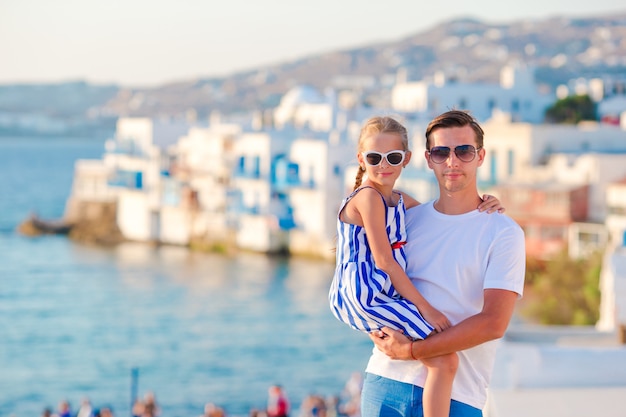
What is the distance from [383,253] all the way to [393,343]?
0.75 feet

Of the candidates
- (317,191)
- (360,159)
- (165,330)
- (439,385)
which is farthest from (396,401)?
(317,191)

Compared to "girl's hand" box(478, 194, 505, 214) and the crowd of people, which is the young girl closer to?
"girl's hand" box(478, 194, 505, 214)

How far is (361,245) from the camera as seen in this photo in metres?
3.39

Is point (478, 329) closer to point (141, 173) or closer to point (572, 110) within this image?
point (572, 110)

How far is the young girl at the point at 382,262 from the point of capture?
128 inches

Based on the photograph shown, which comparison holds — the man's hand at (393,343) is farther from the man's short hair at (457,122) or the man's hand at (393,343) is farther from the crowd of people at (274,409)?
the crowd of people at (274,409)

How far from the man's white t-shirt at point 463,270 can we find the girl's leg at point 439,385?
0.20 feet

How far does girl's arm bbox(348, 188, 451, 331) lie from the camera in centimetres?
327

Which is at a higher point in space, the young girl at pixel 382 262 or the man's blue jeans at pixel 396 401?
the young girl at pixel 382 262

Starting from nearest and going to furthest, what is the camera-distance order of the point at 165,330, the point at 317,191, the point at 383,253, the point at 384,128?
the point at 383,253 → the point at 384,128 → the point at 165,330 → the point at 317,191

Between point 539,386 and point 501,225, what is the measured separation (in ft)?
13.5

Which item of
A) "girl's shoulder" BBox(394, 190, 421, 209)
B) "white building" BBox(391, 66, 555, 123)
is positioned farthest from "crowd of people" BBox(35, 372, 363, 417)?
"white building" BBox(391, 66, 555, 123)

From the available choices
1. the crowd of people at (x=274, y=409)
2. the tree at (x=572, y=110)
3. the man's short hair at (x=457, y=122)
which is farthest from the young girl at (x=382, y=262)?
the tree at (x=572, y=110)

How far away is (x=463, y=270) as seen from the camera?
10.8 feet
